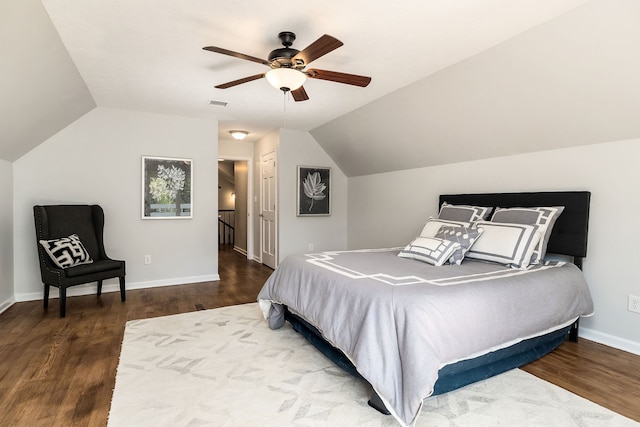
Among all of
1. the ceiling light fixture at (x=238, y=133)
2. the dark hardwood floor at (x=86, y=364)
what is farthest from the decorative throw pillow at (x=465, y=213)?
the ceiling light fixture at (x=238, y=133)

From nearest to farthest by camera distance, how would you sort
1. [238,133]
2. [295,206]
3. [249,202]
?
[238,133]
[295,206]
[249,202]

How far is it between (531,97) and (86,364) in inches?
155

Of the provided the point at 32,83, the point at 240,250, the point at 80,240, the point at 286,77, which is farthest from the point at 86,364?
the point at 240,250

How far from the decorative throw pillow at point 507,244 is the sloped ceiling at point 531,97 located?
0.94 m

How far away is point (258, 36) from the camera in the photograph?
2.49 m

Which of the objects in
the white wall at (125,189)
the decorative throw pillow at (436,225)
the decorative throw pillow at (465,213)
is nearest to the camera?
the decorative throw pillow at (436,225)

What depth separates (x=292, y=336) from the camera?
2.88 m

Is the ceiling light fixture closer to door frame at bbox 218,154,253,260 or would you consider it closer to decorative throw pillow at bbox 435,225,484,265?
door frame at bbox 218,154,253,260

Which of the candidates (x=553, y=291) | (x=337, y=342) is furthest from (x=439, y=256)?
(x=337, y=342)

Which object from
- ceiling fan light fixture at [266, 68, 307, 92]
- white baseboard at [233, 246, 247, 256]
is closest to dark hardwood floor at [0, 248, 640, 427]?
ceiling fan light fixture at [266, 68, 307, 92]

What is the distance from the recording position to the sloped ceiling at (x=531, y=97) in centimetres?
219

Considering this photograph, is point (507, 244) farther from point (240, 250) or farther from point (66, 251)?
point (240, 250)

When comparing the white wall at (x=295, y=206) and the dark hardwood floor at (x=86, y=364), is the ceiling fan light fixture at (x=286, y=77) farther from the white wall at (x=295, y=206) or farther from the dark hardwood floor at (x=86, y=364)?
the white wall at (x=295, y=206)

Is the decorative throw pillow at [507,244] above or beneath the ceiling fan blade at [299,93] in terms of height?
beneath
